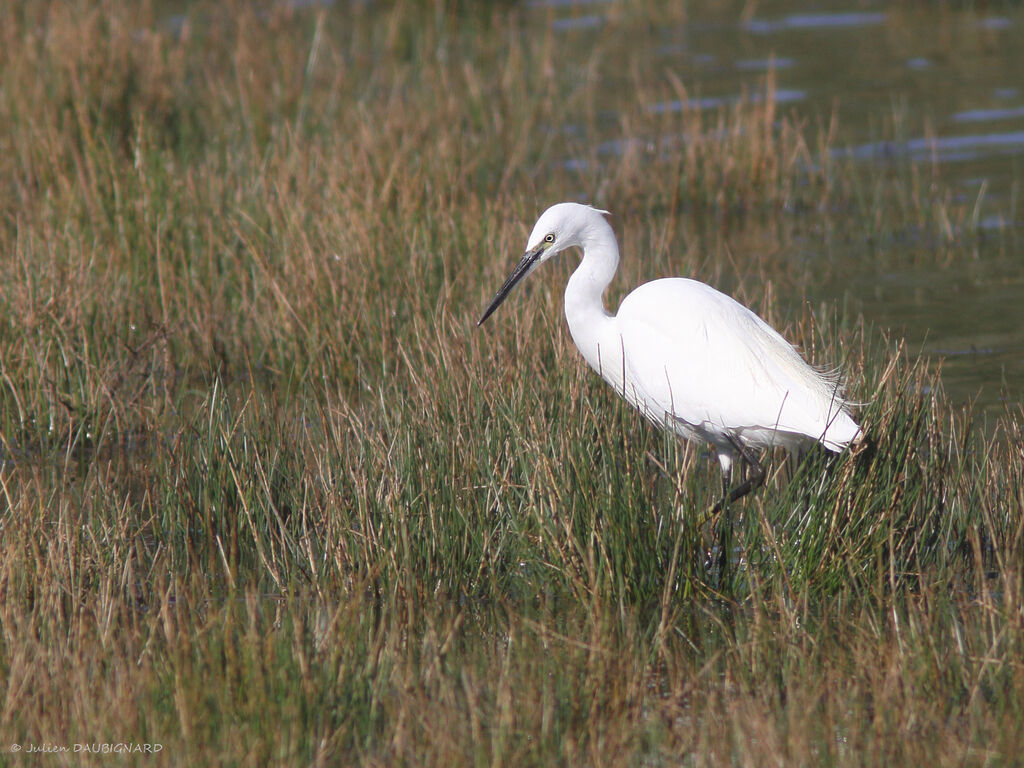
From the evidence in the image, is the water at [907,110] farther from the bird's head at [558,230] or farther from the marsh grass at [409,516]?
the bird's head at [558,230]

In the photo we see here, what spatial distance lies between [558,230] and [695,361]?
65 centimetres

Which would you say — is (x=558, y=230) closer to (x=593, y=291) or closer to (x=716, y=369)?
(x=593, y=291)

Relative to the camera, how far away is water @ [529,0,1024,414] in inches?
255

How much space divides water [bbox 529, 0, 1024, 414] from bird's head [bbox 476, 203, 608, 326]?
1431 mm

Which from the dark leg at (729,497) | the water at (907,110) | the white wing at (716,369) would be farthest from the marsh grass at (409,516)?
the water at (907,110)

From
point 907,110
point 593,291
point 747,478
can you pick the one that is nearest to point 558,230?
point 593,291

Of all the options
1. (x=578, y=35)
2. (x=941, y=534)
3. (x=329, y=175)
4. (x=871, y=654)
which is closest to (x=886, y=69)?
(x=578, y=35)

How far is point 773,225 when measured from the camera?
8.31m

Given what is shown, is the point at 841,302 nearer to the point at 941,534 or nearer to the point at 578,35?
the point at 941,534

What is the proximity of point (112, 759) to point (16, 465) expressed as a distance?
2620mm

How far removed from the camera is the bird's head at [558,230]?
14.1 ft

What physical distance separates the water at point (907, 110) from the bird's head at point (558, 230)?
1.43 meters

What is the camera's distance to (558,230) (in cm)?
434

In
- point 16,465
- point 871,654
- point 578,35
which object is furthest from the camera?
→ point 578,35
